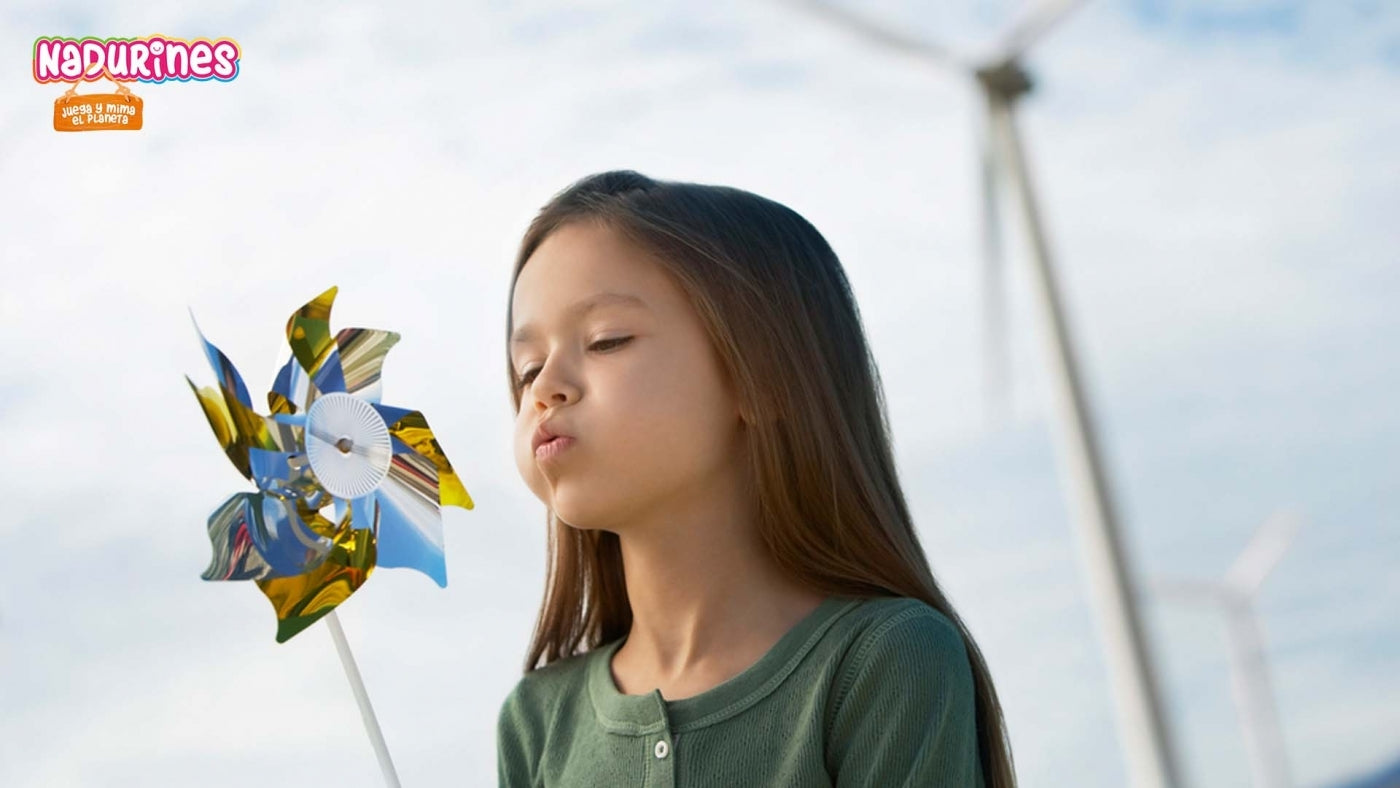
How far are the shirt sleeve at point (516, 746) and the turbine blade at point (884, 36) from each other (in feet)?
8.58

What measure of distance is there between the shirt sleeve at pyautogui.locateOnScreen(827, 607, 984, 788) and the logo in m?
1.63

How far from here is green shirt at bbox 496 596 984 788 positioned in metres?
1.37

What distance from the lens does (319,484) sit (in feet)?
5.66

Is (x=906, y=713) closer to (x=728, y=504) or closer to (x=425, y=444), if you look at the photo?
(x=728, y=504)

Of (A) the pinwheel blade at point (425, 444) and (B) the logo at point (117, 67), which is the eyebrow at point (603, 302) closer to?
(A) the pinwheel blade at point (425, 444)

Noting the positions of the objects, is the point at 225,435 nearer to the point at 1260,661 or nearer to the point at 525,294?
the point at 525,294

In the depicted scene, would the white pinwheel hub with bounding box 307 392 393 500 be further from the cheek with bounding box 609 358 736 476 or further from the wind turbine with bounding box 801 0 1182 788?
the wind turbine with bounding box 801 0 1182 788

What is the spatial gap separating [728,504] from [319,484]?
45 cm

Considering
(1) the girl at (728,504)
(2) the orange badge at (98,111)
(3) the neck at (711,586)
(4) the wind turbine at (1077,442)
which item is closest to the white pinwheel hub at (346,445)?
(1) the girl at (728,504)

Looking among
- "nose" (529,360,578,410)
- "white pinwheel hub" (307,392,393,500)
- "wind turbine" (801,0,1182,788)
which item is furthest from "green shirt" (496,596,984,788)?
"wind turbine" (801,0,1182,788)

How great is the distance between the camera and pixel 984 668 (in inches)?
59.4

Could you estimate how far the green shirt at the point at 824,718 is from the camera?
137cm

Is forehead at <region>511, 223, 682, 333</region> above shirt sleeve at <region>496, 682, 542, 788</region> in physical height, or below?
above

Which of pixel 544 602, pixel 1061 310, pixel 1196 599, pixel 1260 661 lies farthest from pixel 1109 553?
pixel 1260 661
